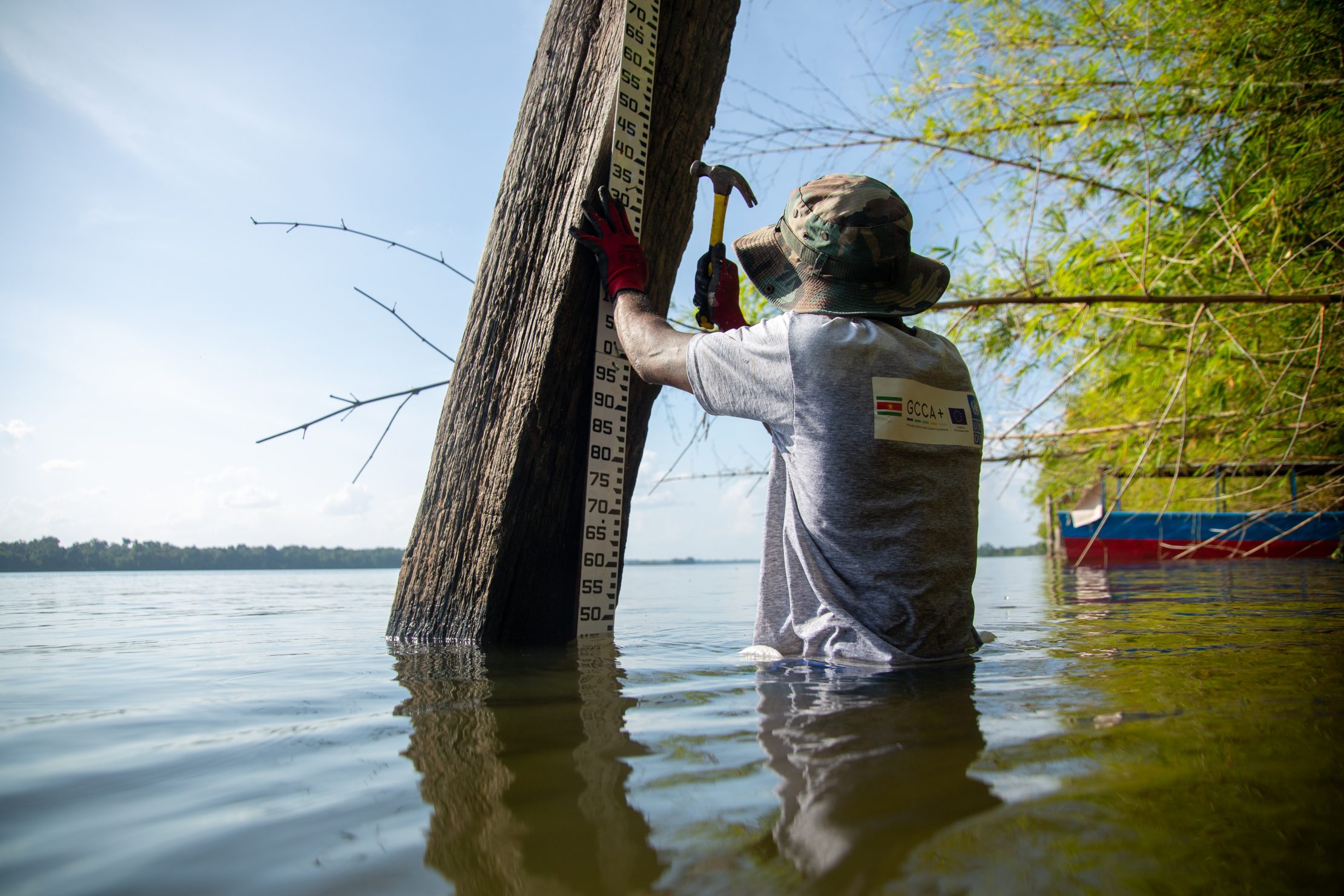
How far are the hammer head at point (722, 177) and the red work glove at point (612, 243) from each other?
1.02 feet

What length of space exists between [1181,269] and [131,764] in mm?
5860

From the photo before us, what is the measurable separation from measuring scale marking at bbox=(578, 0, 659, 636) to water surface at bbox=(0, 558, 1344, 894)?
0.45 metres

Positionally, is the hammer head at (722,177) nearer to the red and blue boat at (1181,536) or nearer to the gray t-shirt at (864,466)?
the gray t-shirt at (864,466)

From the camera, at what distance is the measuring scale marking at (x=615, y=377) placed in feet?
9.47

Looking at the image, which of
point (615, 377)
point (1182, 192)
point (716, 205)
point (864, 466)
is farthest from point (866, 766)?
point (1182, 192)

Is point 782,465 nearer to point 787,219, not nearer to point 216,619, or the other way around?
point 787,219

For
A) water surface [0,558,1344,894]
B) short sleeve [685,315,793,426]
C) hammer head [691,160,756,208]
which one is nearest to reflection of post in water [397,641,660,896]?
water surface [0,558,1344,894]

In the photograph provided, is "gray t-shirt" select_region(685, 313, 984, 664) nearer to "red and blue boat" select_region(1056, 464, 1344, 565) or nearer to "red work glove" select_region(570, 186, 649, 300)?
A: "red work glove" select_region(570, 186, 649, 300)

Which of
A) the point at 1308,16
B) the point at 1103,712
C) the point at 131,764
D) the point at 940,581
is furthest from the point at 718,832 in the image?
the point at 1308,16

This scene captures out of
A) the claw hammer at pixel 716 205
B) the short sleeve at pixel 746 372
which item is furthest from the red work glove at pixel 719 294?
the short sleeve at pixel 746 372

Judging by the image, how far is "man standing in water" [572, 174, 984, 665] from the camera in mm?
2131

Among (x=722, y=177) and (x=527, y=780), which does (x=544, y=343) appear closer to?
(x=722, y=177)

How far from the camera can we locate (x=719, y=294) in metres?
2.95

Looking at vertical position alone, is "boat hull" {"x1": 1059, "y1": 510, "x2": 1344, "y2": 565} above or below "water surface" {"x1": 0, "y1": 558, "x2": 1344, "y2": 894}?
above
